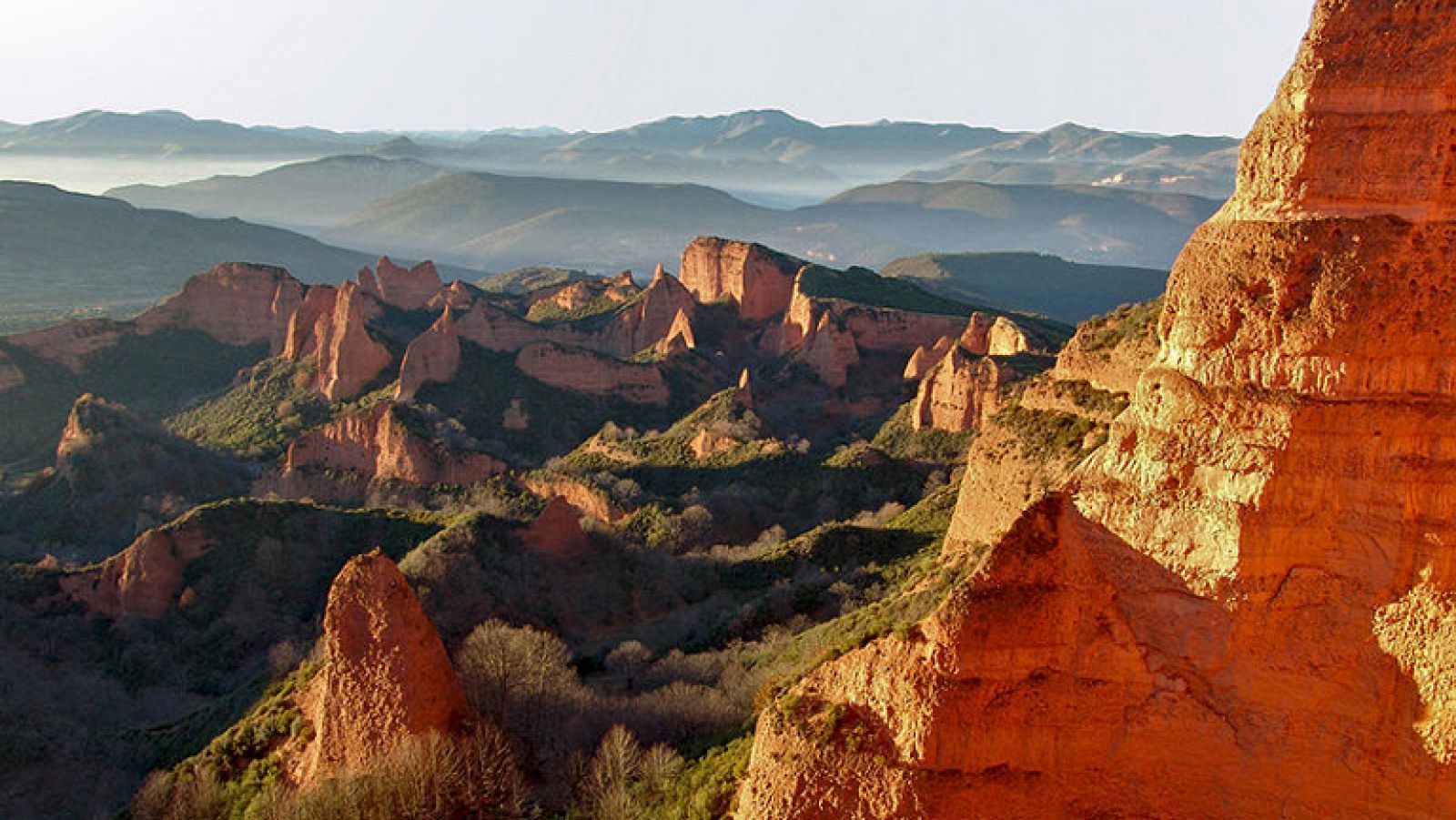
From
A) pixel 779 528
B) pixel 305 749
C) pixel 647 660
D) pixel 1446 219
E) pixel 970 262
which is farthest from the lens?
pixel 970 262

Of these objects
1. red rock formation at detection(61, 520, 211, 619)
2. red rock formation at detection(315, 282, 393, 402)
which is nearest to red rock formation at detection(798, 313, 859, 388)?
red rock formation at detection(315, 282, 393, 402)

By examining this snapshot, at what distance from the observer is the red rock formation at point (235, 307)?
235ft

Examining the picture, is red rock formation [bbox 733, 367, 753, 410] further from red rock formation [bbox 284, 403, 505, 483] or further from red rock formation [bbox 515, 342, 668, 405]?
red rock formation [bbox 284, 403, 505, 483]

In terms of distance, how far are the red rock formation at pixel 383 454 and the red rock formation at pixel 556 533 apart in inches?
511

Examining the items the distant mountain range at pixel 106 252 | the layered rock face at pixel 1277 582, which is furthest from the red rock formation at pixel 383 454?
the distant mountain range at pixel 106 252

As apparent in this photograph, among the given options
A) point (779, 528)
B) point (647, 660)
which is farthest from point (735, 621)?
point (779, 528)

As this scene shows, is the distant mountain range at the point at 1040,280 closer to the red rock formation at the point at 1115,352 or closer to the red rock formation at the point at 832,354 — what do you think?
the red rock formation at the point at 832,354

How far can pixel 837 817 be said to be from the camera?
46.1 ft

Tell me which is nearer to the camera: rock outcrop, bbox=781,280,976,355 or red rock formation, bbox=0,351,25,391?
red rock formation, bbox=0,351,25,391

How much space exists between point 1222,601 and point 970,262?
16050 cm

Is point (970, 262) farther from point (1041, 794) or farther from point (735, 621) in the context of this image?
point (1041, 794)

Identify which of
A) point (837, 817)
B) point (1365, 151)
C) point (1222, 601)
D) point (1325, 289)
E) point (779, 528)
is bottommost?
point (779, 528)

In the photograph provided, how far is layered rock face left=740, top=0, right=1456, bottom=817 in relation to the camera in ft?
43.7

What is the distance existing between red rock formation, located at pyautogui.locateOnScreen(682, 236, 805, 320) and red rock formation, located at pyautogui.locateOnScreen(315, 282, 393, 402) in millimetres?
23792
